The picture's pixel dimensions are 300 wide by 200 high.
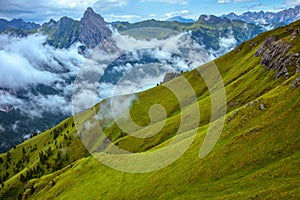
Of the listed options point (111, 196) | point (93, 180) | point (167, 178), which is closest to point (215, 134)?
point (167, 178)

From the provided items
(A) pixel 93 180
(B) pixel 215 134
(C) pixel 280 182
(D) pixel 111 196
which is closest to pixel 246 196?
(C) pixel 280 182

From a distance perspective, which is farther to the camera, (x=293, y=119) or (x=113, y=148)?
(x=113, y=148)

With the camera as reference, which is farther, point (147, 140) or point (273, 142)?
point (147, 140)

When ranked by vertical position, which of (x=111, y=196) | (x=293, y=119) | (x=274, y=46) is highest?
(x=274, y=46)

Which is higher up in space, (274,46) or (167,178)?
(274,46)

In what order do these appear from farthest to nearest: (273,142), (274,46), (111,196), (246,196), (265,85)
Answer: (274,46) → (265,85) → (111,196) → (273,142) → (246,196)

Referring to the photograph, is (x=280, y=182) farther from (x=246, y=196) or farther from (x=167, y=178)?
(x=167, y=178)

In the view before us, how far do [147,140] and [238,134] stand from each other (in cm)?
7826

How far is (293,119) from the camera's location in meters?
76.4

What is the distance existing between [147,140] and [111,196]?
6633 centimetres

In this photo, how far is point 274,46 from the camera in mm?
186125

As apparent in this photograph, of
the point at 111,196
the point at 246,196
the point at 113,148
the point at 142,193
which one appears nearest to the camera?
the point at 246,196

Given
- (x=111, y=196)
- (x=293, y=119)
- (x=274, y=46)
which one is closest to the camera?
(x=293, y=119)

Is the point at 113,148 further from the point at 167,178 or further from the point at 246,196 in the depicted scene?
the point at 246,196
